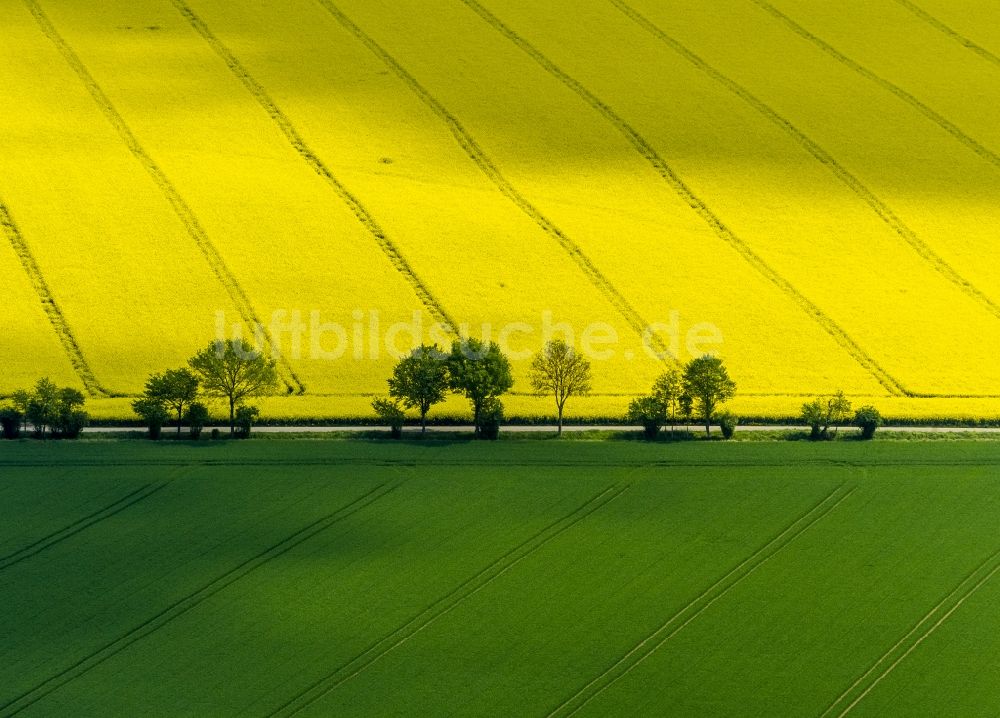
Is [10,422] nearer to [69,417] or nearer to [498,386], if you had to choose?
[69,417]

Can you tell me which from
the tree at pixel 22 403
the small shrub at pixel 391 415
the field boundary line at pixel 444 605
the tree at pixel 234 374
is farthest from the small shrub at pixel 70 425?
the field boundary line at pixel 444 605

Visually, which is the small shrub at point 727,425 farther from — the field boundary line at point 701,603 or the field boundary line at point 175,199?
the field boundary line at point 175,199

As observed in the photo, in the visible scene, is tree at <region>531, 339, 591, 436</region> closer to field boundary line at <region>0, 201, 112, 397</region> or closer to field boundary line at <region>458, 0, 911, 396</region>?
field boundary line at <region>458, 0, 911, 396</region>

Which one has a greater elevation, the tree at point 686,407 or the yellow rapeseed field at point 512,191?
the yellow rapeseed field at point 512,191

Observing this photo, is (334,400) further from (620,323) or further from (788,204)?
(788,204)

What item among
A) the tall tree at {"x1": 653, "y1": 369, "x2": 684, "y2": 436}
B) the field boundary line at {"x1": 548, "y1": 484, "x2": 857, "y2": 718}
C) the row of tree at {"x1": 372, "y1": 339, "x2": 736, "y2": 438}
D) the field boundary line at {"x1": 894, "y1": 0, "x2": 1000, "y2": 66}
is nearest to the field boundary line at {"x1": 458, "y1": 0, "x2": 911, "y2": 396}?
the row of tree at {"x1": 372, "y1": 339, "x2": 736, "y2": 438}

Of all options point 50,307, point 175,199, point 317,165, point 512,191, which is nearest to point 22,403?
point 50,307

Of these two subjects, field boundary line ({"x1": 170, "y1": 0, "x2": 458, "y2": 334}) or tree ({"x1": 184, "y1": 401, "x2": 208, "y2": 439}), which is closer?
tree ({"x1": 184, "y1": 401, "x2": 208, "y2": 439})
